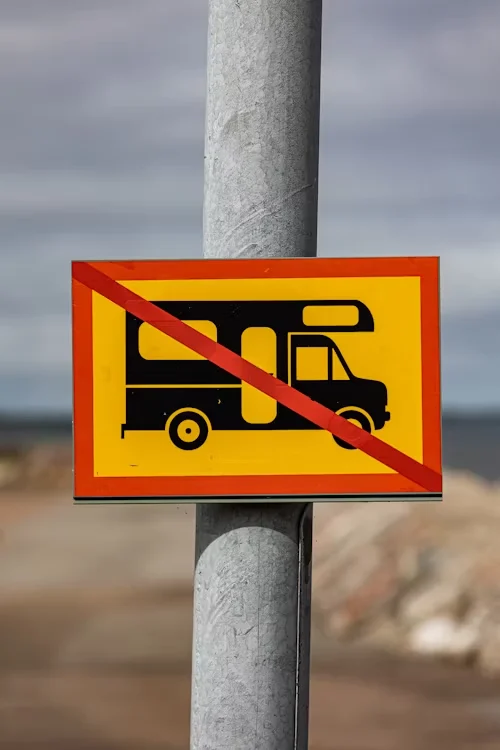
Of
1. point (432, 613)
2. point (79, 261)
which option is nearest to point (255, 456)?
point (79, 261)

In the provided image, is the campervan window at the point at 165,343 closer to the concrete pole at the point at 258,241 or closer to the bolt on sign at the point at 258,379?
the bolt on sign at the point at 258,379

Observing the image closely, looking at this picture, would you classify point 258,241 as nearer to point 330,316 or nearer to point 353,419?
point 330,316

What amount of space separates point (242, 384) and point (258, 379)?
42 millimetres

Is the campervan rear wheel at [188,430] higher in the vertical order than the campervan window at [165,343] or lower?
lower

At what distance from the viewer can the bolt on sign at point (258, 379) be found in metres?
2.44

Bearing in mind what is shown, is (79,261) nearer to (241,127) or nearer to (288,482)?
(241,127)

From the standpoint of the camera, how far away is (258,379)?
2430mm

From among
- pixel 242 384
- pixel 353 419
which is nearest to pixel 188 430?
pixel 242 384

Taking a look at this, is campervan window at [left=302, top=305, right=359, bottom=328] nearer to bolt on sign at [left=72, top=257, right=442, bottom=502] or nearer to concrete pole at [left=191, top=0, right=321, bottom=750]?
bolt on sign at [left=72, top=257, right=442, bottom=502]

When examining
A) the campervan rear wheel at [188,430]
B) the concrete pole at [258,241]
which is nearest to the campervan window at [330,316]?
the concrete pole at [258,241]

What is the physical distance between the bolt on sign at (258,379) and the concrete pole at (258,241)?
0.28 ft

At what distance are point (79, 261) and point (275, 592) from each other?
3.16ft

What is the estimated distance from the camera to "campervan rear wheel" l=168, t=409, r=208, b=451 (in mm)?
2439

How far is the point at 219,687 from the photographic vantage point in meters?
2.42
